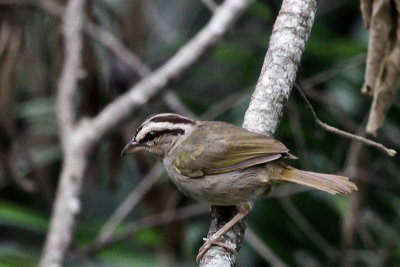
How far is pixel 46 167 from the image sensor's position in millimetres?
7031

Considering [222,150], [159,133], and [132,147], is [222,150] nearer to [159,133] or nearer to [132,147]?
[159,133]

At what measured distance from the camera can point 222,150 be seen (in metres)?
4.07

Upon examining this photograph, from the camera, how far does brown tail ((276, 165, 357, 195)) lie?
3.58m

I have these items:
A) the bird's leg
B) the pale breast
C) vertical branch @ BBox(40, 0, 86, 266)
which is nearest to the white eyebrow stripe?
the pale breast

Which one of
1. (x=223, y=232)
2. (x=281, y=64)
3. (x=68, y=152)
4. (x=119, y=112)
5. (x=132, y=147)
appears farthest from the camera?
(x=68, y=152)

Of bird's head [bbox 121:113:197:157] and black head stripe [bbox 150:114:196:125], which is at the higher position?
black head stripe [bbox 150:114:196:125]

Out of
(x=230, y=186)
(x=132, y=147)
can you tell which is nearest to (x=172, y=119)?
(x=132, y=147)

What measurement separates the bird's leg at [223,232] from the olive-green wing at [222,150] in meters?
0.30

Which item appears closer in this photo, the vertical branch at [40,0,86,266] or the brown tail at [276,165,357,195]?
the brown tail at [276,165,357,195]

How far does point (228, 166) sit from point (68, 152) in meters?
1.79

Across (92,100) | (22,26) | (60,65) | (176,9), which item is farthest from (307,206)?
(176,9)

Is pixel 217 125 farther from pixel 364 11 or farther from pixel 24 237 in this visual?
pixel 24 237

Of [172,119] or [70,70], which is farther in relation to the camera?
[70,70]

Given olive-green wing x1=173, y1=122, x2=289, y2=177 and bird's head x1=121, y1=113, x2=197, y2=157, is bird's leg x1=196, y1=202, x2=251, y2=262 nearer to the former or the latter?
olive-green wing x1=173, y1=122, x2=289, y2=177
